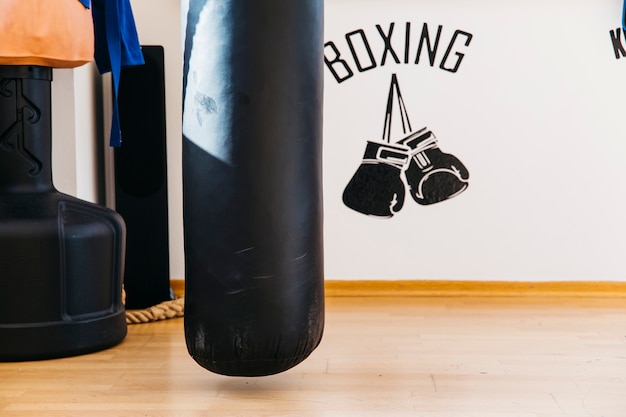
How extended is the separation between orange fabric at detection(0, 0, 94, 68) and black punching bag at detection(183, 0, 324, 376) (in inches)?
23.2

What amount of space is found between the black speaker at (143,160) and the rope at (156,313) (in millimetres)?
173

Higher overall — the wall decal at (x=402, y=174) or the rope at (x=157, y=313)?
the wall decal at (x=402, y=174)

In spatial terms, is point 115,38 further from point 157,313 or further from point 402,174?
point 402,174

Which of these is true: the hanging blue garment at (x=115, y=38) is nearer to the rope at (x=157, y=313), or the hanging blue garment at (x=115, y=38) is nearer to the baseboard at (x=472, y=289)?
the rope at (x=157, y=313)

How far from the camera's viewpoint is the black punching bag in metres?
1.71

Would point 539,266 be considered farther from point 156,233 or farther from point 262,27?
point 262,27

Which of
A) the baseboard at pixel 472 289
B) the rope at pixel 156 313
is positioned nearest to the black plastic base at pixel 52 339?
the rope at pixel 156 313

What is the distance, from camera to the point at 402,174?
336cm

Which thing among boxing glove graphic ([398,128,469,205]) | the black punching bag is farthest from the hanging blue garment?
boxing glove graphic ([398,128,469,205])

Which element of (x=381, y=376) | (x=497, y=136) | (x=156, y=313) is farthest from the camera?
(x=497, y=136)

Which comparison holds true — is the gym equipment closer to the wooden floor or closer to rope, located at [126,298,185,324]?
→ the wooden floor

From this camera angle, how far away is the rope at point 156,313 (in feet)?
9.45

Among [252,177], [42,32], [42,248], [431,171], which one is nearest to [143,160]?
[42,248]

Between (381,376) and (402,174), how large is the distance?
136 centimetres
